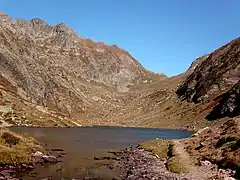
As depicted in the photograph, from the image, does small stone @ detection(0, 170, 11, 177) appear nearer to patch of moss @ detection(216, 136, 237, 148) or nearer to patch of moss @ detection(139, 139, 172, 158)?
patch of moss @ detection(139, 139, 172, 158)

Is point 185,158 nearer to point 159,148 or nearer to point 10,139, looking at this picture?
point 159,148

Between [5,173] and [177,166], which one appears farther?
[177,166]

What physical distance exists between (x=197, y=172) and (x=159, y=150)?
97.5ft

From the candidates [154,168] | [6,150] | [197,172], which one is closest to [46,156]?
[6,150]

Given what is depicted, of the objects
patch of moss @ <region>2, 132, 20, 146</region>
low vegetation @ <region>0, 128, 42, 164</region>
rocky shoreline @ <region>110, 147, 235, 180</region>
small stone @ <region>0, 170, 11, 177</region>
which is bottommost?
rocky shoreline @ <region>110, 147, 235, 180</region>

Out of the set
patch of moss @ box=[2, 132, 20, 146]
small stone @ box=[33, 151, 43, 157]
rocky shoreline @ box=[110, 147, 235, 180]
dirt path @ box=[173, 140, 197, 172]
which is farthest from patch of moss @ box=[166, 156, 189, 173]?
patch of moss @ box=[2, 132, 20, 146]

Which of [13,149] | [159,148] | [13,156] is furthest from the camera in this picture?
[159,148]

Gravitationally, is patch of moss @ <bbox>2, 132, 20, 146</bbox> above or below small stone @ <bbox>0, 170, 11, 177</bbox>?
above

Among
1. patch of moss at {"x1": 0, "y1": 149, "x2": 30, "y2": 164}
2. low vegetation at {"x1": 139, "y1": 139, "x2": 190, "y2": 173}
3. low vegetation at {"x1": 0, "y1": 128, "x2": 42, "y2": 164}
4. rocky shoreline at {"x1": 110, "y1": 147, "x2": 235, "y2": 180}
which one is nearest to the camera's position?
rocky shoreline at {"x1": 110, "y1": 147, "x2": 235, "y2": 180}

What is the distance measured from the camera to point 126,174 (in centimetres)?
5003

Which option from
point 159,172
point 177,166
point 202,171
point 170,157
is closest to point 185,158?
point 177,166

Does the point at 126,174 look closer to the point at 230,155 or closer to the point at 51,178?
the point at 51,178

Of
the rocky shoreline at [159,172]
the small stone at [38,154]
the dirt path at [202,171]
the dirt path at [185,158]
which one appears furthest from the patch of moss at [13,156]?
the dirt path at [185,158]

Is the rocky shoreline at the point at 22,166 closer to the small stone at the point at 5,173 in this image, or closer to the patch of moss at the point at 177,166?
the small stone at the point at 5,173
